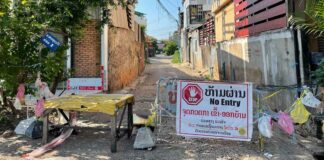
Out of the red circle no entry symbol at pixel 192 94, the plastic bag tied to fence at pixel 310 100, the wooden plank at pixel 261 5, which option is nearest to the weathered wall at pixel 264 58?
the wooden plank at pixel 261 5

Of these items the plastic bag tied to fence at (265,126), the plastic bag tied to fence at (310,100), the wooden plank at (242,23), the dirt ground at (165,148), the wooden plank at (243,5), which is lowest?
the dirt ground at (165,148)

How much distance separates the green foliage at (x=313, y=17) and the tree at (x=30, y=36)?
4940 mm

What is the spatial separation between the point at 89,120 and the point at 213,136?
12.5 feet

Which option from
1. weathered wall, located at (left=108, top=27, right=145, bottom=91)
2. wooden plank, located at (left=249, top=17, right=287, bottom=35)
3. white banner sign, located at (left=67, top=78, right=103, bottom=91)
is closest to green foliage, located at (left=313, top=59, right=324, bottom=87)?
wooden plank, located at (left=249, top=17, right=287, bottom=35)

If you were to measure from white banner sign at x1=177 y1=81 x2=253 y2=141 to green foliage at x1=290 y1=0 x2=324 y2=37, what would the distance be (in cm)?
163

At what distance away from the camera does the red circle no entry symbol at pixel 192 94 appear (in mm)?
6703

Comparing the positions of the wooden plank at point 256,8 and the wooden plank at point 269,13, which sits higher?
the wooden plank at point 256,8

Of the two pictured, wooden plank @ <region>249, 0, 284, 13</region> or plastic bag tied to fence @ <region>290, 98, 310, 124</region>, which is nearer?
plastic bag tied to fence @ <region>290, 98, 310, 124</region>

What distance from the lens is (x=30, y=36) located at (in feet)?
27.2

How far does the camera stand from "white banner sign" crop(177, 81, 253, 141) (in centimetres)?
651

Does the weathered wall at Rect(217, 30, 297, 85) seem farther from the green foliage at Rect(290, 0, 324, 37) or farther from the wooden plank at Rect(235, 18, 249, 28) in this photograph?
the wooden plank at Rect(235, 18, 249, 28)

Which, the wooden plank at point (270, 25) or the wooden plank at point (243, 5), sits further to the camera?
the wooden plank at point (243, 5)

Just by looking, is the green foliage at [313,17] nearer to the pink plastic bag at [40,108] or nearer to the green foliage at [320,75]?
the green foliage at [320,75]

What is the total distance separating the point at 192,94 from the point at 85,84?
6983 mm
